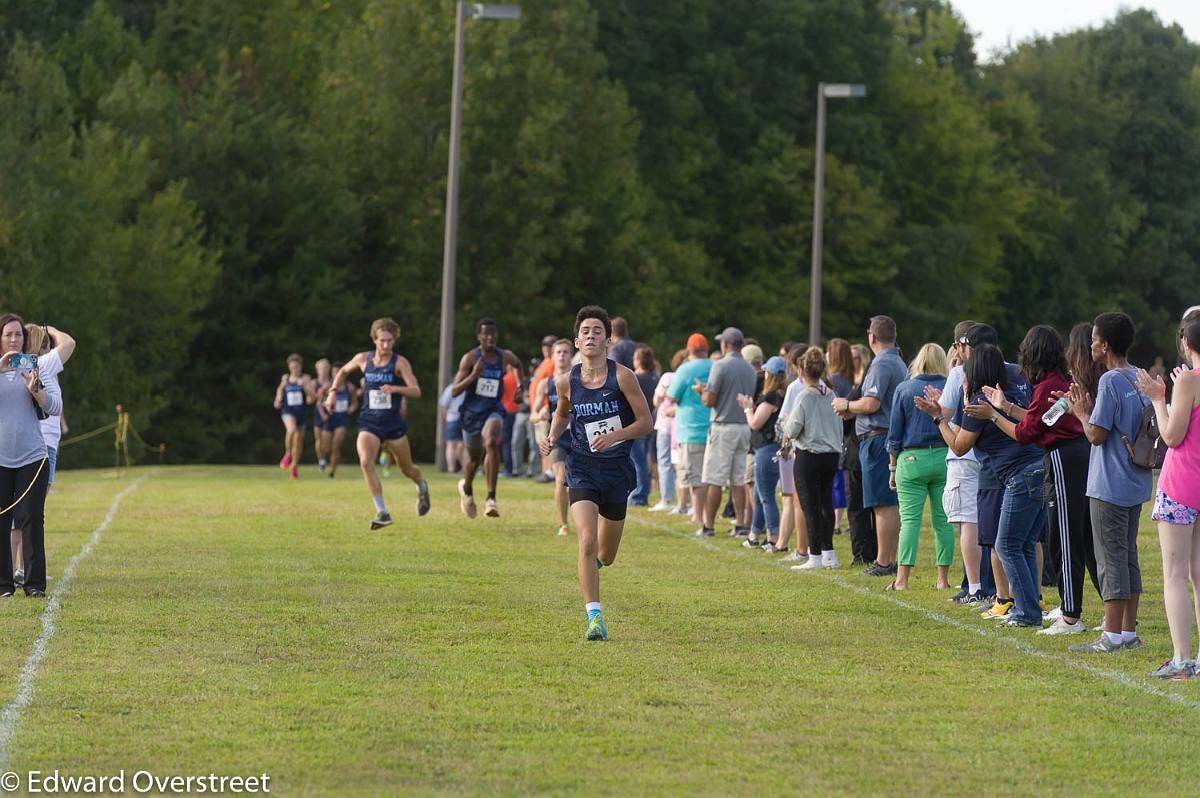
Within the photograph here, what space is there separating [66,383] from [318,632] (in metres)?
34.6

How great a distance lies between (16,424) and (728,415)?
806 cm

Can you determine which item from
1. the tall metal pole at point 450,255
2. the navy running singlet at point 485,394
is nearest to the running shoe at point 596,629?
the navy running singlet at point 485,394

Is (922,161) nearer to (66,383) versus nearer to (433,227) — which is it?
(433,227)

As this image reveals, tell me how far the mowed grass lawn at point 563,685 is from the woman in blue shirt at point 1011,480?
1.10 ft

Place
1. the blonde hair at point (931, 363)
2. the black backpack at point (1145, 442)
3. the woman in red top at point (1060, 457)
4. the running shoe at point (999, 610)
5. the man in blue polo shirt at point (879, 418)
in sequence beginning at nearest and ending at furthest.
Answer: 1. the black backpack at point (1145, 442)
2. the woman in red top at point (1060, 457)
3. the running shoe at point (999, 610)
4. the blonde hair at point (931, 363)
5. the man in blue polo shirt at point (879, 418)

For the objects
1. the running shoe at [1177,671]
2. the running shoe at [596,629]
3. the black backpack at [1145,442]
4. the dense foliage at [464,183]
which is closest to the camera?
the running shoe at [1177,671]

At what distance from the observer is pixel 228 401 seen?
51.7 meters

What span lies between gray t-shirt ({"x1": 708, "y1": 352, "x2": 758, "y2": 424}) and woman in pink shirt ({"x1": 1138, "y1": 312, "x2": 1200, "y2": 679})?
9.05 meters

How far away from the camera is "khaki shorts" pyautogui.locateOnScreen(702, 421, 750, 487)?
19750mm

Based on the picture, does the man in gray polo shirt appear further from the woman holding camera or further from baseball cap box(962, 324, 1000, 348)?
the woman holding camera

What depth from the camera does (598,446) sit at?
1205 centimetres

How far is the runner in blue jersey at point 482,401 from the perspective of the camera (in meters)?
20.8

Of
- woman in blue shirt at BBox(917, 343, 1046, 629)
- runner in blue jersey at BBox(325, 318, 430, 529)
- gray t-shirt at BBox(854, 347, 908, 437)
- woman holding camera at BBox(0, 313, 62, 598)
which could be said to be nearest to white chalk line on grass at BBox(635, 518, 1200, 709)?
woman in blue shirt at BBox(917, 343, 1046, 629)

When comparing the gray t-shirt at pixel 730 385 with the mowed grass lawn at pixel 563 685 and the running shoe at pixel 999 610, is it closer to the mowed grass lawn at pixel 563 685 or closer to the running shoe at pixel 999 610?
the mowed grass lawn at pixel 563 685
